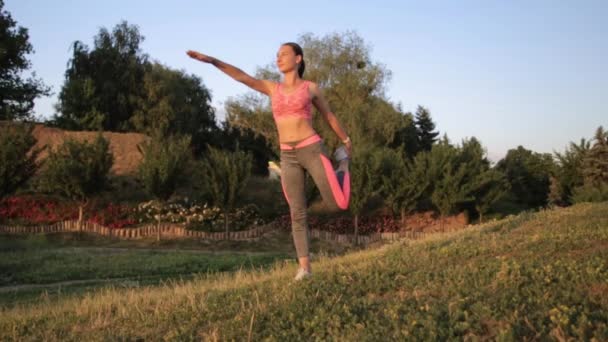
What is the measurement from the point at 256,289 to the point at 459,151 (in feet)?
81.8

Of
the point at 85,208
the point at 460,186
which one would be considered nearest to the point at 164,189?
the point at 85,208

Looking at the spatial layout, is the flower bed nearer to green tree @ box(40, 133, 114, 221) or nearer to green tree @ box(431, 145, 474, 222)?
green tree @ box(40, 133, 114, 221)

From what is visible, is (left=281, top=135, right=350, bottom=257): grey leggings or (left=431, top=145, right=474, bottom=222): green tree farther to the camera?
(left=431, top=145, right=474, bottom=222): green tree

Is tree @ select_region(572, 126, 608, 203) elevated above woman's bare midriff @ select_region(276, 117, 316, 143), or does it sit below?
above

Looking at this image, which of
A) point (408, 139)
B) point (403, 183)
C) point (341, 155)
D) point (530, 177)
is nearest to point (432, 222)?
point (403, 183)

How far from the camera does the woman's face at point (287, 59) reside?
572cm

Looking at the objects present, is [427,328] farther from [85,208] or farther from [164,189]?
[85,208]

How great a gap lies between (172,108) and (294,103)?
1361 inches

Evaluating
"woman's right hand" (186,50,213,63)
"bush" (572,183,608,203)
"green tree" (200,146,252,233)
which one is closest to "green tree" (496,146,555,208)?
"bush" (572,183,608,203)

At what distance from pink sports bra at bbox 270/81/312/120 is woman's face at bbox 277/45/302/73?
0.23 metres

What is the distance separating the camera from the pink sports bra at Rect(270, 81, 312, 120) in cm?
557

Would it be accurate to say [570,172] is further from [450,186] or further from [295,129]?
[295,129]

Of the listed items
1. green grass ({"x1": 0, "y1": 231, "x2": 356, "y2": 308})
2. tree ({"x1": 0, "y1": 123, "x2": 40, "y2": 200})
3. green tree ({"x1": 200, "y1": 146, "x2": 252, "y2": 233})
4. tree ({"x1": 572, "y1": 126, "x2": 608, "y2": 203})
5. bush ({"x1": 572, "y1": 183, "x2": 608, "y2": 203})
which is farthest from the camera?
tree ({"x1": 572, "y1": 126, "x2": 608, "y2": 203})

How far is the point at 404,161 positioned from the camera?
95.9 ft
